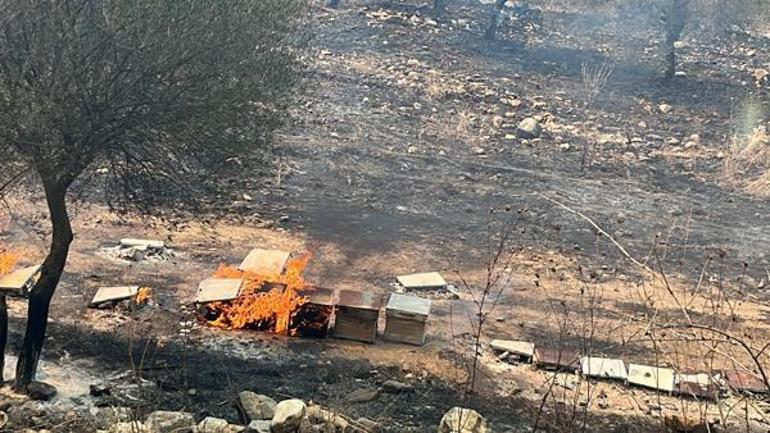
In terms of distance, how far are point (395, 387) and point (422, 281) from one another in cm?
322

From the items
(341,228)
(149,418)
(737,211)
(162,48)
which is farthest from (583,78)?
(149,418)

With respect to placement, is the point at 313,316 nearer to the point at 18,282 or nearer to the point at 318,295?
the point at 318,295

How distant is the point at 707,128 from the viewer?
19578mm

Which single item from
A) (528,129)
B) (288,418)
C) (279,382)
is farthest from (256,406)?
(528,129)

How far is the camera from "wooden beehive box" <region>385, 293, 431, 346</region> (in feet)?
28.6

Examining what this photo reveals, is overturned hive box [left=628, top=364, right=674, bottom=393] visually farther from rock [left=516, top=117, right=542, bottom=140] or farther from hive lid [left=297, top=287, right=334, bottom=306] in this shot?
rock [left=516, top=117, right=542, bottom=140]

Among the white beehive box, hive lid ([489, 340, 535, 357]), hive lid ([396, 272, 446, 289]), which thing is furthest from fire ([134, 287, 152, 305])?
the white beehive box

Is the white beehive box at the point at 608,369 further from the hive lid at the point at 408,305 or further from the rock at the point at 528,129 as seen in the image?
the rock at the point at 528,129

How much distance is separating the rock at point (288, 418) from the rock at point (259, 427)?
56 millimetres

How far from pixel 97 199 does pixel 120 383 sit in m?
6.21

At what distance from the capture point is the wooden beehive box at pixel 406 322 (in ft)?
28.6

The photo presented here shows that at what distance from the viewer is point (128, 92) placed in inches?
258

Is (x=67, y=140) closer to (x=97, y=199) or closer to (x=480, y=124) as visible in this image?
(x=97, y=199)

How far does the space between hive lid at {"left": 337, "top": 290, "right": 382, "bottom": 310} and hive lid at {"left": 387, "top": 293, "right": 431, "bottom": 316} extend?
0.54ft
